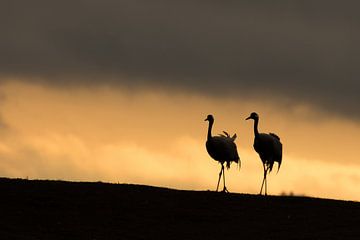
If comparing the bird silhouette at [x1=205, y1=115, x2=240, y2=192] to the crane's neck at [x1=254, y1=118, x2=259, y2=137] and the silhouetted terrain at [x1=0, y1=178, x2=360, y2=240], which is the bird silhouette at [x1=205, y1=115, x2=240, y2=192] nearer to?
the crane's neck at [x1=254, y1=118, x2=259, y2=137]

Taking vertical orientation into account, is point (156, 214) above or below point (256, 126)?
below

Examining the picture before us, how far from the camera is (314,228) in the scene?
42531mm

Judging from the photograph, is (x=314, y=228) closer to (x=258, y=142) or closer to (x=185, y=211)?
(x=185, y=211)

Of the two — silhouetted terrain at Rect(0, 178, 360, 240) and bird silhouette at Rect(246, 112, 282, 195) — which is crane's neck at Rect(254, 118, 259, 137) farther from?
silhouetted terrain at Rect(0, 178, 360, 240)

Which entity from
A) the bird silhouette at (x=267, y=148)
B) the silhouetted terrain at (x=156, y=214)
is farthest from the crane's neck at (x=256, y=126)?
the silhouetted terrain at (x=156, y=214)

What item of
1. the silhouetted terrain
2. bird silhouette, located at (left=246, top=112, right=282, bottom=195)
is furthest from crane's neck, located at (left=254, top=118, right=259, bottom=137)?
the silhouetted terrain

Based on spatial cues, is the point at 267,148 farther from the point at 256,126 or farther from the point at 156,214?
the point at 156,214

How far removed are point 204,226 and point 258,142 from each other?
38.5 ft

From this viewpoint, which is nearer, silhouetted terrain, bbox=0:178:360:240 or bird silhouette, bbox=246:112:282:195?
silhouetted terrain, bbox=0:178:360:240

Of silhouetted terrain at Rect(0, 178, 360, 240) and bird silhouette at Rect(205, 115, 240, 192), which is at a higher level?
bird silhouette at Rect(205, 115, 240, 192)

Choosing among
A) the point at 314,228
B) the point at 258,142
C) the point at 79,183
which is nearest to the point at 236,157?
the point at 258,142

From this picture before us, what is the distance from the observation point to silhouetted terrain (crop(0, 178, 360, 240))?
41.0m

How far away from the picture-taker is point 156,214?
43812 millimetres

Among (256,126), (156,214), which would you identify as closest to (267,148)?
(256,126)
